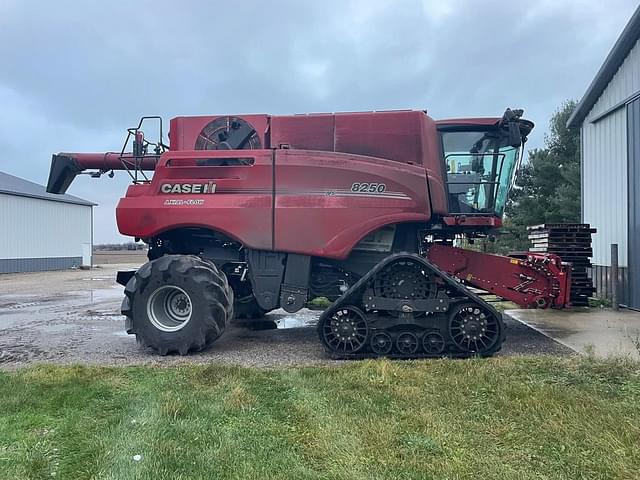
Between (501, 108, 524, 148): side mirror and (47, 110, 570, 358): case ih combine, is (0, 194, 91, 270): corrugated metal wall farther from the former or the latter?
(501, 108, 524, 148): side mirror

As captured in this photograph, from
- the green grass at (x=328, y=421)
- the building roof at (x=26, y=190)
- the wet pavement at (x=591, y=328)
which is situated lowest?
the green grass at (x=328, y=421)

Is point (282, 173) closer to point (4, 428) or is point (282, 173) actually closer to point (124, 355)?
point (124, 355)

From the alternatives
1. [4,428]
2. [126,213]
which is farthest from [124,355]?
[4,428]

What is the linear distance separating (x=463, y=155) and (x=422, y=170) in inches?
33.7

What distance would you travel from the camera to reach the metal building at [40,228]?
103 feet

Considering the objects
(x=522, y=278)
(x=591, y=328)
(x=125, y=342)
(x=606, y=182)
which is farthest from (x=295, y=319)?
(x=606, y=182)

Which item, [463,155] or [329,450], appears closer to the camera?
[329,450]

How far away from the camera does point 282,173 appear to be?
7586 mm

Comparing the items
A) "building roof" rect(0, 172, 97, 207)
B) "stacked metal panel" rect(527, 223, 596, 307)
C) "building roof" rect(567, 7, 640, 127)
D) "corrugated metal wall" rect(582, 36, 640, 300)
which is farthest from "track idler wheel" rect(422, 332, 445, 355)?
"building roof" rect(0, 172, 97, 207)

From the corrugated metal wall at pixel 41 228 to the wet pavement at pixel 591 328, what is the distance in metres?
28.5

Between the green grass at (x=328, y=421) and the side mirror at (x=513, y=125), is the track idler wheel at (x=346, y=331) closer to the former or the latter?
the green grass at (x=328, y=421)

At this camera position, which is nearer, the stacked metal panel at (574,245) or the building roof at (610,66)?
the building roof at (610,66)

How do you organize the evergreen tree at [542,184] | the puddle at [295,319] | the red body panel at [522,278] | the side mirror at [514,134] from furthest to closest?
the evergreen tree at [542,184]
the puddle at [295,319]
the red body panel at [522,278]
the side mirror at [514,134]

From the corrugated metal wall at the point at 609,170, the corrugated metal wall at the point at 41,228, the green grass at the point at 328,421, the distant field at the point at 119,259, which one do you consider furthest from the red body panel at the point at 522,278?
the distant field at the point at 119,259
